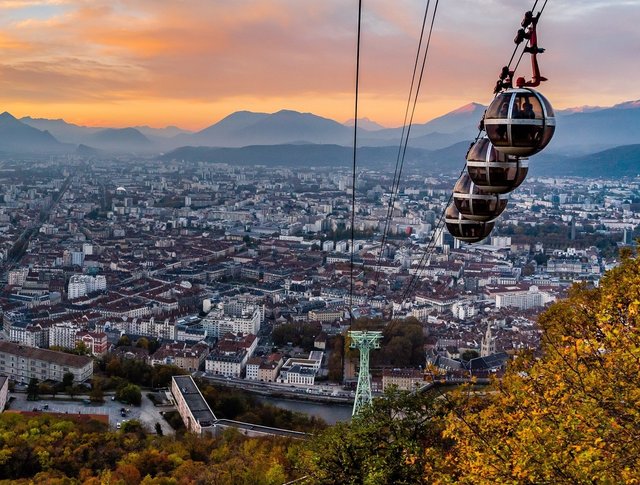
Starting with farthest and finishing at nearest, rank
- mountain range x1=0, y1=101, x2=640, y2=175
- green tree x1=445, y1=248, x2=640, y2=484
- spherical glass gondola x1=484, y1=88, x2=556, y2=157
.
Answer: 1. mountain range x1=0, y1=101, x2=640, y2=175
2. green tree x1=445, y1=248, x2=640, y2=484
3. spherical glass gondola x1=484, y1=88, x2=556, y2=157

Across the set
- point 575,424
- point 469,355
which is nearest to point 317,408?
Result: point 469,355

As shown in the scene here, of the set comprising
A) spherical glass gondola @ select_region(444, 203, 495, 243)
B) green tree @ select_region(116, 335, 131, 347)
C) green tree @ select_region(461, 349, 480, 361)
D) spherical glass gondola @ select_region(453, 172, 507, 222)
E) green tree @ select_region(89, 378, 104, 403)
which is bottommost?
green tree @ select_region(116, 335, 131, 347)

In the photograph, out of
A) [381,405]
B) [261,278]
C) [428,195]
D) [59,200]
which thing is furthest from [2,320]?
[428,195]

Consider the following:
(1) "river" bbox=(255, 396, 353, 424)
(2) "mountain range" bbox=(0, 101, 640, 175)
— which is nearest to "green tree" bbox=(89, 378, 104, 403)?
(1) "river" bbox=(255, 396, 353, 424)

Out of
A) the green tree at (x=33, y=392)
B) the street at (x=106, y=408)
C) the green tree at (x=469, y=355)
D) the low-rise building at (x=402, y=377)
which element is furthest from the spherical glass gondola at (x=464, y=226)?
the green tree at (x=469, y=355)

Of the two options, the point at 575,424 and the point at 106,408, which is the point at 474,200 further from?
the point at 106,408

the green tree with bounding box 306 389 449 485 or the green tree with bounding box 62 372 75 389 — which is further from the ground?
the green tree with bounding box 306 389 449 485

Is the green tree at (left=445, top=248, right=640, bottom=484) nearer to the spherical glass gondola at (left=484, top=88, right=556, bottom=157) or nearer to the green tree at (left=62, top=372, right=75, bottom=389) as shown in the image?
the spherical glass gondola at (left=484, top=88, right=556, bottom=157)
